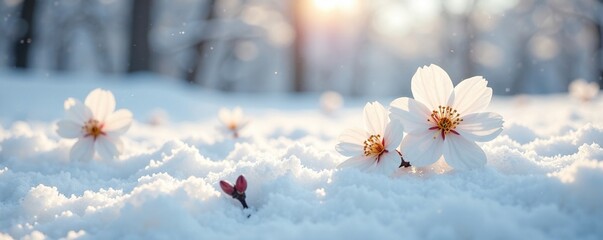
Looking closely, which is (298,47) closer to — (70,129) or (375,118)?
(70,129)

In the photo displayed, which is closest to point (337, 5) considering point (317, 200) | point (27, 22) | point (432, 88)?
point (27, 22)

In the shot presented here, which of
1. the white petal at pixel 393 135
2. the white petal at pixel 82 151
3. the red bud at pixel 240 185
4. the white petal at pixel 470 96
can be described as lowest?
the white petal at pixel 82 151

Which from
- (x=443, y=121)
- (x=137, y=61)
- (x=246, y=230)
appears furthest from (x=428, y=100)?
(x=137, y=61)

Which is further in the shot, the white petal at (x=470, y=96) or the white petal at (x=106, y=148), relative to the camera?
the white petal at (x=106, y=148)

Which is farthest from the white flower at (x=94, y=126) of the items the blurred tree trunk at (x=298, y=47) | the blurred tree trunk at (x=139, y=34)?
the blurred tree trunk at (x=298, y=47)

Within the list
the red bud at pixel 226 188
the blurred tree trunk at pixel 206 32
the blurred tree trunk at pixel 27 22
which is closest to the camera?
the red bud at pixel 226 188

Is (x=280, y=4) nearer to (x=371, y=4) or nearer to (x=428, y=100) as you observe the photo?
(x=371, y=4)

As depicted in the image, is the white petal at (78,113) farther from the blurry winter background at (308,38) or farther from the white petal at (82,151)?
the blurry winter background at (308,38)

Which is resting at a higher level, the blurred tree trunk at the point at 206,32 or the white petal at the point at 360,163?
the blurred tree trunk at the point at 206,32
